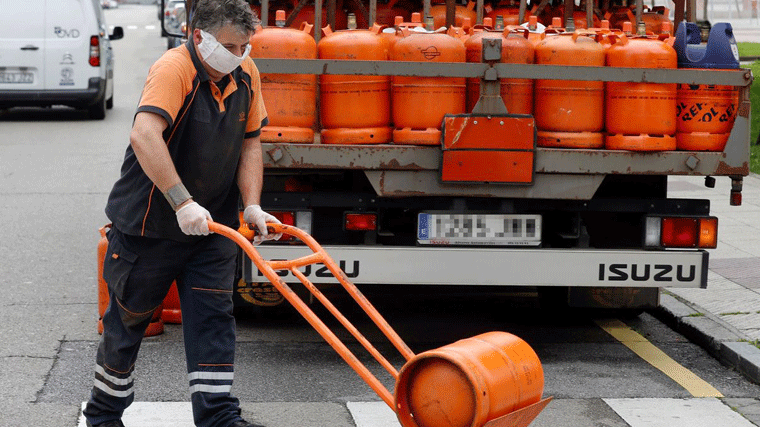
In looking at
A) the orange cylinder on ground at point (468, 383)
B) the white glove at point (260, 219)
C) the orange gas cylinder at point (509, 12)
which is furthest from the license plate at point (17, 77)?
the orange cylinder on ground at point (468, 383)

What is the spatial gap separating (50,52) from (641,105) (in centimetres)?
1443

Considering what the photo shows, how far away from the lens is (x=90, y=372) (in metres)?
6.34

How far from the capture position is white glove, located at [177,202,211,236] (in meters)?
4.62

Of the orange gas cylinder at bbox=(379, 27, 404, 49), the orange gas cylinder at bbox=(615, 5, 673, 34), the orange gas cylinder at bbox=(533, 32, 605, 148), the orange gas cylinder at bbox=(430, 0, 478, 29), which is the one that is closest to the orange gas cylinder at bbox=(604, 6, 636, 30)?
the orange gas cylinder at bbox=(615, 5, 673, 34)

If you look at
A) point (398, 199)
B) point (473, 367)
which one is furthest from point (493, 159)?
point (473, 367)

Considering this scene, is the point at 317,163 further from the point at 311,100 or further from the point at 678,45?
the point at 678,45

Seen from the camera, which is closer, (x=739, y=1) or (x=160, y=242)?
(x=160, y=242)

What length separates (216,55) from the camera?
15.6 ft

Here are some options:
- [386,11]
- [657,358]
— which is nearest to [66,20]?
[386,11]

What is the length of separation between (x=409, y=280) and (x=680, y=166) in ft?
4.80

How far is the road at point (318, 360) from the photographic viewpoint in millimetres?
5750

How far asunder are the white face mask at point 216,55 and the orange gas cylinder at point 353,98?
1622 mm

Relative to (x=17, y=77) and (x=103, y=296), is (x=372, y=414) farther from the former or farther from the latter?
(x=17, y=77)

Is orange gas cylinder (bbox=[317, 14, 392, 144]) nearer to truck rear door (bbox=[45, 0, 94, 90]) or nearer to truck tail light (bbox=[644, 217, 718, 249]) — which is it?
truck tail light (bbox=[644, 217, 718, 249])
